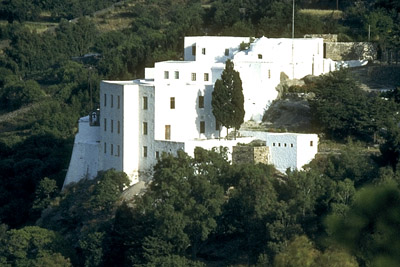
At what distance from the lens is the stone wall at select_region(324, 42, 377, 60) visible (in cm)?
4572

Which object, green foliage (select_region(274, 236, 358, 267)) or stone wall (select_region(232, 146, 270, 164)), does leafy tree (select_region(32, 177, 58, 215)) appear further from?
green foliage (select_region(274, 236, 358, 267))

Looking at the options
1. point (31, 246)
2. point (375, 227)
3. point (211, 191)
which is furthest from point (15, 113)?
point (375, 227)

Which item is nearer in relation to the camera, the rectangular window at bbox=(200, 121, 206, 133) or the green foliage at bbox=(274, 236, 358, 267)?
the green foliage at bbox=(274, 236, 358, 267)

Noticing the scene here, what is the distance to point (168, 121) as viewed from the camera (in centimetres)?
3584

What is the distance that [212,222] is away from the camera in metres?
31.9

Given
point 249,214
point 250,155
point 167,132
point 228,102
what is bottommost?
point 249,214

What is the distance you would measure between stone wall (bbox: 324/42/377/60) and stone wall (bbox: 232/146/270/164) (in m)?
11.3

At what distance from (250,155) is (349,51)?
483 inches

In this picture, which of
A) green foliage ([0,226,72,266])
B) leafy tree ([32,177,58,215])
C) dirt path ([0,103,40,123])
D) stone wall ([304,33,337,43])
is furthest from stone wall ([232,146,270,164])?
dirt path ([0,103,40,123])

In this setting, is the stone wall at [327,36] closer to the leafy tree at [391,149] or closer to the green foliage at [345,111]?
the green foliage at [345,111]

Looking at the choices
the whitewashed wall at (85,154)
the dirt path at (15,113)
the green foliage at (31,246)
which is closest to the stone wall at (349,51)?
the whitewashed wall at (85,154)

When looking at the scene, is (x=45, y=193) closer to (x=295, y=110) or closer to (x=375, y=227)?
(x=295, y=110)

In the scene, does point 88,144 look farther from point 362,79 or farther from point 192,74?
point 362,79

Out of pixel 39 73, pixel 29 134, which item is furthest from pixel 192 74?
pixel 39 73
